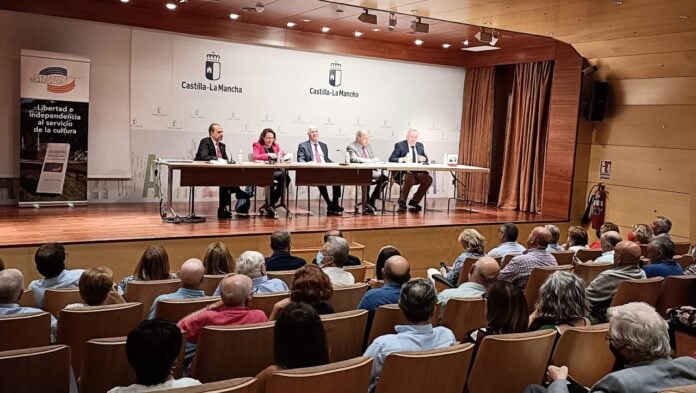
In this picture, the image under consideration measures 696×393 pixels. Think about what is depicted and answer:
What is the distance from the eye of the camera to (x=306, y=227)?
7.76 metres

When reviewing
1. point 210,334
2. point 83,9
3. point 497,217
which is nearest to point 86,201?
point 83,9

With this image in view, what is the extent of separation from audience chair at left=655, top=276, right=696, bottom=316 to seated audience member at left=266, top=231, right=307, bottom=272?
2.72 m

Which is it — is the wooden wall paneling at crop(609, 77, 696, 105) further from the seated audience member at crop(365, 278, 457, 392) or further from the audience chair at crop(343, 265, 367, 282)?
the seated audience member at crop(365, 278, 457, 392)

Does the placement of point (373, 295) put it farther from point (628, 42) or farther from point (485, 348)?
point (628, 42)

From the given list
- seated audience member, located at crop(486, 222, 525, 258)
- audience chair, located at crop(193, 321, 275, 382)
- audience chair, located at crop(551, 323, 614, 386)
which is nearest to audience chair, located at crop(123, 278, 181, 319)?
audience chair, located at crop(193, 321, 275, 382)

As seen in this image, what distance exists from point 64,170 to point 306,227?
3.67 m

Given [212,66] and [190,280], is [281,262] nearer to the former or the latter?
[190,280]

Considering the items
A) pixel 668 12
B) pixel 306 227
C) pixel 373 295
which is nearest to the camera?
pixel 373 295

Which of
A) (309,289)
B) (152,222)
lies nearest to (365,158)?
(152,222)

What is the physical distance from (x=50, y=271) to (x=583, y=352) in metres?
3.30

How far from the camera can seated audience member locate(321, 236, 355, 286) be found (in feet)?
14.6

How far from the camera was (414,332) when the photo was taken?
9.43ft

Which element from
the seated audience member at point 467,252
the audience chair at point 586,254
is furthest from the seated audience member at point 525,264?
the audience chair at point 586,254

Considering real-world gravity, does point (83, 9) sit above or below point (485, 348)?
above
